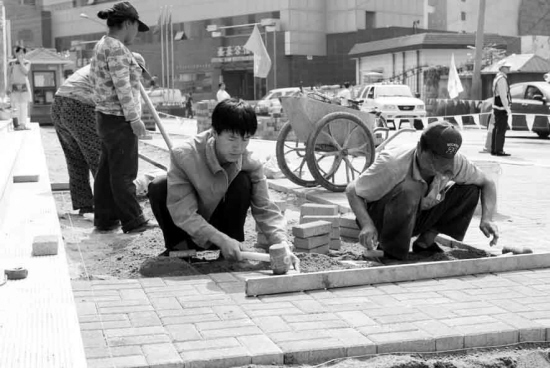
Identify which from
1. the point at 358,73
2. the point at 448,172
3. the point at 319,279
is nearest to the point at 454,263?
the point at 448,172

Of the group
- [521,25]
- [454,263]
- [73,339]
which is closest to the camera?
[73,339]

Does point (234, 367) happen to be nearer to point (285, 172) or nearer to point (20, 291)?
point (20, 291)

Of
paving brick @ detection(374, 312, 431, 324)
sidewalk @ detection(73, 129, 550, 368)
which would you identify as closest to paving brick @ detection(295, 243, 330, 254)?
sidewalk @ detection(73, 129, 550, 368)

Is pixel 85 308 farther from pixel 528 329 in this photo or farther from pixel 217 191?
pixel 528 329

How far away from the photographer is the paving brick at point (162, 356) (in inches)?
118

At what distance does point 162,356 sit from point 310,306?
3.27 ft

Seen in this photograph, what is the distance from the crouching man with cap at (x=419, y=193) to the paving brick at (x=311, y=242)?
1.17 ft

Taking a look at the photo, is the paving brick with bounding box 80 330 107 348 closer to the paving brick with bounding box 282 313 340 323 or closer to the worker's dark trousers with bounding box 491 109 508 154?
the paving brick with bounding box 282 313 340 323

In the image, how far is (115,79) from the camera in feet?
19.7

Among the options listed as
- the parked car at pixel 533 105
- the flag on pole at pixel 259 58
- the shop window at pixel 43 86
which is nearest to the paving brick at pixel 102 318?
the parked car at pixel 533 105

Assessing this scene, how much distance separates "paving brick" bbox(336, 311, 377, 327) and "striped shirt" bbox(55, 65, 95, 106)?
3.94 m

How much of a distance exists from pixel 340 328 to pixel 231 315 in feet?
1.78

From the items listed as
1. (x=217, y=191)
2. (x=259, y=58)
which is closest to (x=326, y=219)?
(x=217, y=191)

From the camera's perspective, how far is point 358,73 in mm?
48406
